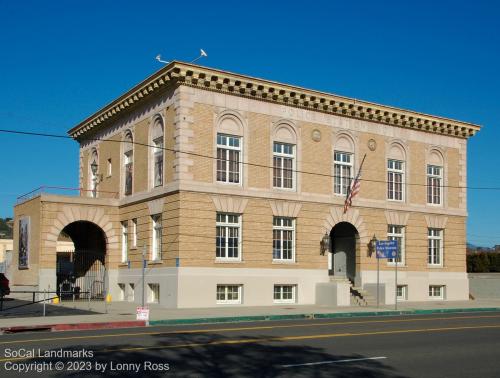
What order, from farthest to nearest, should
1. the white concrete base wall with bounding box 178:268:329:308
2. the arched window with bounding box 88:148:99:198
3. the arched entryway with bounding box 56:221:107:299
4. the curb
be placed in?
the arched window with bounding box 88:148:99:198
the arched entryway with bounding box 56:221:107:299
the white concrete base wall with bounding box 178:268:329:308
the curb

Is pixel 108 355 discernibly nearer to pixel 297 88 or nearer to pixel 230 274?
pixel 230 274

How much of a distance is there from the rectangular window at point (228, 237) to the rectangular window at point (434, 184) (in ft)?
45.0

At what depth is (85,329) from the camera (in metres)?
19.7

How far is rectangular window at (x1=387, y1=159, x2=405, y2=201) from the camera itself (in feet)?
121

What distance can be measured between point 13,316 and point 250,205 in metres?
12.3

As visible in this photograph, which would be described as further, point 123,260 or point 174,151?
point 123,260

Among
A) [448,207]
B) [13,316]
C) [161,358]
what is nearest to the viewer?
[161,358]

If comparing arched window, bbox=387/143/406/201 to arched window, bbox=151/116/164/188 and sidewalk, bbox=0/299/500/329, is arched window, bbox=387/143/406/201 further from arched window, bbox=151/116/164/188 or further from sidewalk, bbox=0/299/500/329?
arched window, bbox=151/116/164/188

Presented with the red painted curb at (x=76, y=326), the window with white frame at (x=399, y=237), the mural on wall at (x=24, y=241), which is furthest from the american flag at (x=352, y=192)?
the mural on wall at (x=24, y=241)

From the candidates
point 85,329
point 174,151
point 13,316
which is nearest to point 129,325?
point 85,329

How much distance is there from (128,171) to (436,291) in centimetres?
1933

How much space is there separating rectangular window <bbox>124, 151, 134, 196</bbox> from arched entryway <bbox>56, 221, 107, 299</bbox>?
2813mm

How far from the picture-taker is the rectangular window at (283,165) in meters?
32.6

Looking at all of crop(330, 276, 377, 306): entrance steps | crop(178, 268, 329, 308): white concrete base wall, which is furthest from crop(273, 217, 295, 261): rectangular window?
crop(330, 276, 377, 306): entrance steps
